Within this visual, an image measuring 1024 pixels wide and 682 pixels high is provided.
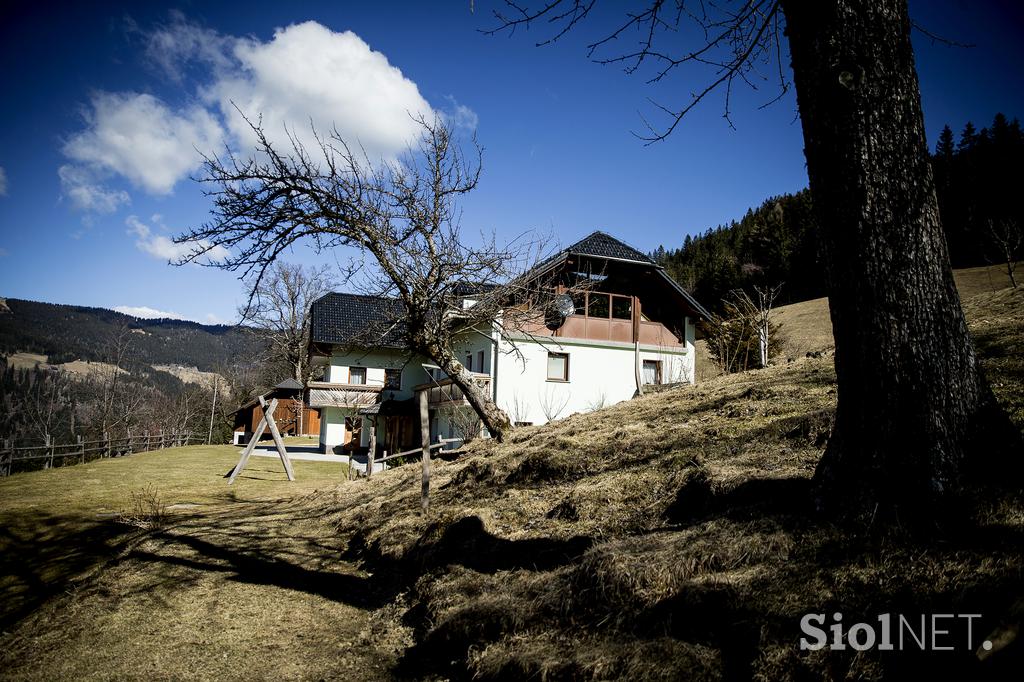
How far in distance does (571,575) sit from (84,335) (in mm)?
128201

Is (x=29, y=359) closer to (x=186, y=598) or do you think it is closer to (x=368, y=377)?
(x=368, y=377)

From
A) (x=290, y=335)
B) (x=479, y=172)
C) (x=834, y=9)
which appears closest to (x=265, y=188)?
(x=479, y=172)

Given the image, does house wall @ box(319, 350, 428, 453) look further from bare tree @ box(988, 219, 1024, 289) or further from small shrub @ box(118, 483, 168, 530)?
bare tree @ box(988, 219, 1024, 289)

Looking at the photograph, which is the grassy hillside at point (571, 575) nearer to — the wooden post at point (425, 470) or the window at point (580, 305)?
the wooden post at point (425, 470)

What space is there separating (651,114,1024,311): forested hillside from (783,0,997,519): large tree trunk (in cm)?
3399

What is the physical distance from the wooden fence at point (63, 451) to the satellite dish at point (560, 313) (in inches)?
799

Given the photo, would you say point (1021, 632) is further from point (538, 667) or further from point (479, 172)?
point (479, 172)

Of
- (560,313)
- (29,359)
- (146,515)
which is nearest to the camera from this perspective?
(146,515)

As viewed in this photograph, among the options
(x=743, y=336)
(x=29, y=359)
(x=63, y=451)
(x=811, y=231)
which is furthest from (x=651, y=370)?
(x=29, y=359)

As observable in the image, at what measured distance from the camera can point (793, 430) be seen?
19.9 ft

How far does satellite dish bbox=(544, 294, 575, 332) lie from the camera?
21.6 metres

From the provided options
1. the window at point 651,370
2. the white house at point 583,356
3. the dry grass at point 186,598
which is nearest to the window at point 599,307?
the white house at point 583,356

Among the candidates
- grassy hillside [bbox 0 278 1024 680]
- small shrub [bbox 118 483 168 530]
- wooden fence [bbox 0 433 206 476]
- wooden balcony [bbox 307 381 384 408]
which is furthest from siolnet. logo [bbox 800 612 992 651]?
wooden balcony [bbox 307 381 384 408]

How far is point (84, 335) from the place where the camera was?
337ft
